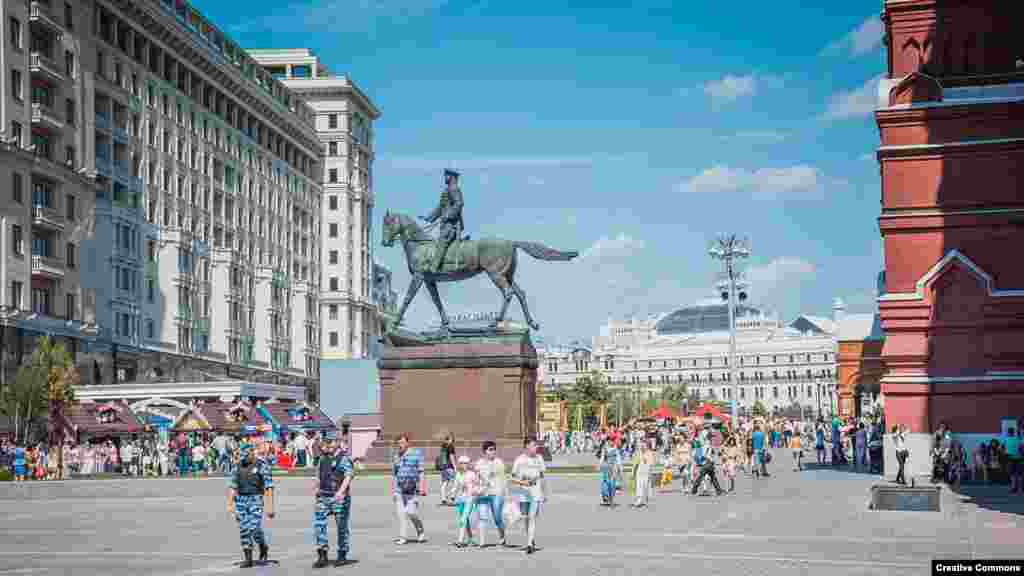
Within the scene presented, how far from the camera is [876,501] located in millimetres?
27500

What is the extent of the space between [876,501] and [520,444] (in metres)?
15.8

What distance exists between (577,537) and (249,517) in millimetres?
6607

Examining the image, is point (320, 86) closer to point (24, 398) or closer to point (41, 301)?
point (41, 301)

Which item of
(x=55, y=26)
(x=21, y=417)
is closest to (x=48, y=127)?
(x=55, y=26)

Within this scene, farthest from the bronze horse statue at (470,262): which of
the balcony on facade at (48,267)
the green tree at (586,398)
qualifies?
the green tree at (586,398)

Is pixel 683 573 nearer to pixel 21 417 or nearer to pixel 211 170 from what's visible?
pixel 21 417

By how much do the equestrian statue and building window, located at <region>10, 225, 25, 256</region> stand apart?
31952 millimetres

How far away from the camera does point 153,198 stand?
91188 millimetres

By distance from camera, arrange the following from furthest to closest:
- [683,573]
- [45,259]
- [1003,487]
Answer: [45,259]
[1003,487]
[683,573]

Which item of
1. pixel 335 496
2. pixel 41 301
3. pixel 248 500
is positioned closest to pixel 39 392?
pixel 41 301

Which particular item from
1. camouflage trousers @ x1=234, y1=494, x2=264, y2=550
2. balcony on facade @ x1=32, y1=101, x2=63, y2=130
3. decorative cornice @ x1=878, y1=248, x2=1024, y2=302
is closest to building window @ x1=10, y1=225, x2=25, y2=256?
balcony on facade @ x1=32, y1=101, x2=63, y2=130

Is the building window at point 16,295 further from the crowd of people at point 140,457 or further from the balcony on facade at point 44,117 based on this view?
the crowd of people at point 140,457

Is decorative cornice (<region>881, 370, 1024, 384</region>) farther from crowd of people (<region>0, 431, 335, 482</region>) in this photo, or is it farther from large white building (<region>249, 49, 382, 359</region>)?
large white building (<region>249, 49, 382, 359</region>)

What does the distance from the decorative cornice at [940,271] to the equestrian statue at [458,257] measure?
1060 centimetres
